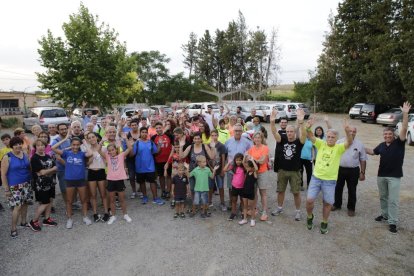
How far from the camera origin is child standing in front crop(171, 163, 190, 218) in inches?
219

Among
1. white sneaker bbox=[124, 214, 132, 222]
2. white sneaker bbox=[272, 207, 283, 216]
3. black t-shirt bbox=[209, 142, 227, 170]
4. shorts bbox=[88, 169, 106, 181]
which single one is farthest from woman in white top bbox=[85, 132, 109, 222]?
white sneaker bbox=[272, 207, 283, 216]

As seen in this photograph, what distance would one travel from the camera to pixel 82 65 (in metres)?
18.4

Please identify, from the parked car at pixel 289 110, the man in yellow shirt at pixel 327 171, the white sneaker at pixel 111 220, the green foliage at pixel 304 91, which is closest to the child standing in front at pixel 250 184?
the man in yellow shirt at pixel 327 171

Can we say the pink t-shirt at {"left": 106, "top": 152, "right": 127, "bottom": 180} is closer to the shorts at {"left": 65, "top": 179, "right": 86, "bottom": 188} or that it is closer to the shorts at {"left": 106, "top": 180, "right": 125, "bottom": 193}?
the shorts at {"left": 106, "top": 180, "right": 125, "bottom": 193}

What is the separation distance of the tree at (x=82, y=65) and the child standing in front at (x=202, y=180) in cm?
1515

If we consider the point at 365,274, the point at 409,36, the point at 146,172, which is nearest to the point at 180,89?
the point at 409,36

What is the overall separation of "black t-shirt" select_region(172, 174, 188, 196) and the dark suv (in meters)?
22.8

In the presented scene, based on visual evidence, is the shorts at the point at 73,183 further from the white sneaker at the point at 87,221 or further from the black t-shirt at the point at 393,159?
the black t-shirt at the point at 393,159

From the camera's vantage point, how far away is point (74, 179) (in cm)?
522

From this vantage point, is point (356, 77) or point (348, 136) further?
point (356, 77)

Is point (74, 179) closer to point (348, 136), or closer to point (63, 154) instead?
point (63, 154)

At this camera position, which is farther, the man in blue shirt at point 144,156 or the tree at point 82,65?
the tree at point 82,65

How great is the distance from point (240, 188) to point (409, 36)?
2426cm

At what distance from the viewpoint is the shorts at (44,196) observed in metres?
5.07
